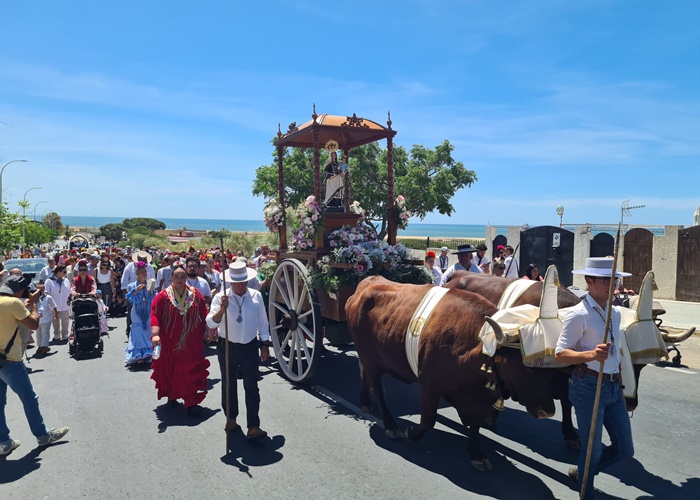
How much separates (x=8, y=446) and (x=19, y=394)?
0.48 meters

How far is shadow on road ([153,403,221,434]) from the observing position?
5574 mm

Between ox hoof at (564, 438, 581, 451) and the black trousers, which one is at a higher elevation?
the black trousers

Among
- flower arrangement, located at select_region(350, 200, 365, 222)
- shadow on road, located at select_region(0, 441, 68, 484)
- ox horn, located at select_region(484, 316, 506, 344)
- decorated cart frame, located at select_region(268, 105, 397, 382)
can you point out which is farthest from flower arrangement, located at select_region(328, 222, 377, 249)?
shadow on road, located at select_region(0, 441, 68, 484)

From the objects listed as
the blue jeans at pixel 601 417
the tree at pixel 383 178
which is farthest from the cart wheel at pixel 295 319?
the tree at pixel 383 178

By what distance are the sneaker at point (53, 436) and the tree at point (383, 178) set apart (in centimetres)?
1958

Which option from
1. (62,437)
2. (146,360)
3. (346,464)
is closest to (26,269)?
(146,360)

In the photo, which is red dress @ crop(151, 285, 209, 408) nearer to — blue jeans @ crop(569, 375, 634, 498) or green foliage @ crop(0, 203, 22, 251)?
blue jeans @ crop(569, 375, 634, 498)

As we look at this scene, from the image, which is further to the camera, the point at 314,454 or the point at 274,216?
the point at 274,216

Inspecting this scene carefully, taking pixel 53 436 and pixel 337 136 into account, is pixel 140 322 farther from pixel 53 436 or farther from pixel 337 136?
pixel 337 136

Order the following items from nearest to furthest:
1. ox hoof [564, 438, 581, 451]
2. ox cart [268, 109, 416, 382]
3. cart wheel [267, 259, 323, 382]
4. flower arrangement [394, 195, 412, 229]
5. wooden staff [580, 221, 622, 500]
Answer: wooden staff [580, 221, 622, 500], ox hoof [564, 438, 581, 451], cart wheel [267, 259, 323, 382], ox cart [268, 109, 416, 382], flower arrangement [394, 195, 412, 229]

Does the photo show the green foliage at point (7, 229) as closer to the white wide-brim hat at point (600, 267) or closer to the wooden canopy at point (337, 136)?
the wooden canopy at point (337, 136)

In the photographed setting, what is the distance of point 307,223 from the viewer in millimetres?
6949

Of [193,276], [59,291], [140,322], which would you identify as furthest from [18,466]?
[59,291]

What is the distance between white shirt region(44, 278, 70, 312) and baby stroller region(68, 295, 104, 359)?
110 cm
